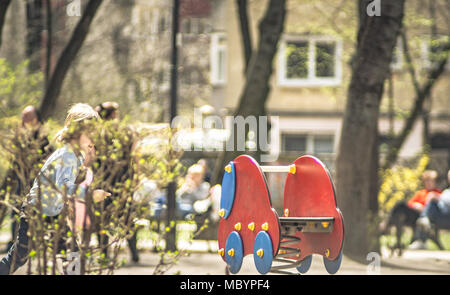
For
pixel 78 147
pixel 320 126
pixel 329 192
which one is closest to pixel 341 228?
pixel 329 192

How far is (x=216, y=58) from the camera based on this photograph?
30.9 m

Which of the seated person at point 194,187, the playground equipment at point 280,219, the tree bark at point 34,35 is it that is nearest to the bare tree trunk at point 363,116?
the seated person at point 194,187

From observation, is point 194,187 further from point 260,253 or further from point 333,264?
point 260,253

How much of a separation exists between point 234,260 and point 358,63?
513 cm

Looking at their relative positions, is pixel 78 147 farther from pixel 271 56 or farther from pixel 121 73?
pixel 121 73

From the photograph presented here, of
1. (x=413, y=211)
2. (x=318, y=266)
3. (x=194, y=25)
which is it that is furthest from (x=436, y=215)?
(x=194, y=25)

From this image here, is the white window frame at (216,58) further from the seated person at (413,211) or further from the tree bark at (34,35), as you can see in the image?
the seated person at (413,211)

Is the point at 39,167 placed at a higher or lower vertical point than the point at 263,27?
lower

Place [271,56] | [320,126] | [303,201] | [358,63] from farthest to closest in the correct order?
[320,126]
[271,56]
[358,63]
[303,201]

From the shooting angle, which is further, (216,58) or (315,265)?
(216,58)

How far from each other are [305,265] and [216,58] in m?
24.1

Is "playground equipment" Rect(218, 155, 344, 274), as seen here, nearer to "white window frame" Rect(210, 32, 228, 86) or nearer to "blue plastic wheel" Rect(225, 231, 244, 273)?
"blue plastic wheel" Rect(225, 231, 244, 273)

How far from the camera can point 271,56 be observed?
1430cm

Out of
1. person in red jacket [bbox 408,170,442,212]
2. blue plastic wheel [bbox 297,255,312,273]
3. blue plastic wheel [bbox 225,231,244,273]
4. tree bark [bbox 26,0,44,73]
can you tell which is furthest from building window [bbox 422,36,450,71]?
blue plastic wheel [bbox 225,231,244,273]
